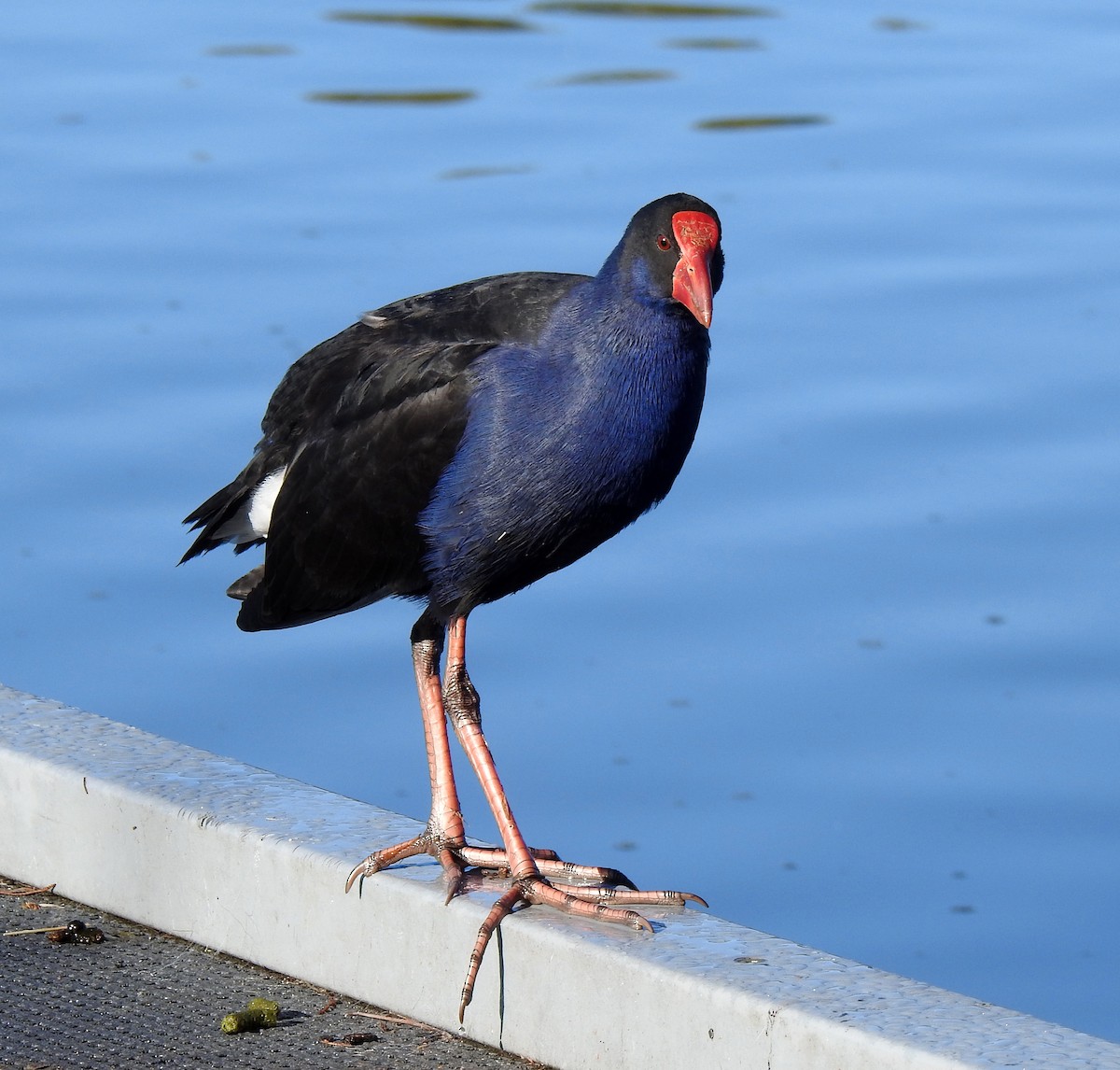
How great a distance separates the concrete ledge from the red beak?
1020 mm

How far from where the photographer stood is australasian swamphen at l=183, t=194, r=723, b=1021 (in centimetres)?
380

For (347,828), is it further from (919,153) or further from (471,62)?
(471,62)

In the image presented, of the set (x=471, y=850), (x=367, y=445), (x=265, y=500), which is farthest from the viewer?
(x=265, y=500)

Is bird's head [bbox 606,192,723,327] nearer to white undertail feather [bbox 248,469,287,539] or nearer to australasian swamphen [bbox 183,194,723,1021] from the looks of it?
australasian swamphen [bbox 183,194,723,1021]

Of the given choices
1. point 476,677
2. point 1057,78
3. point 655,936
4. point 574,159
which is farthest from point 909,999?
point 1057,78

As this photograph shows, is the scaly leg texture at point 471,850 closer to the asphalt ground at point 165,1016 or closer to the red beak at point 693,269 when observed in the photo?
the asphalt ground at point 165,1016

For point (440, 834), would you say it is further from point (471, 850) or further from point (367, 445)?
point (367, 445)

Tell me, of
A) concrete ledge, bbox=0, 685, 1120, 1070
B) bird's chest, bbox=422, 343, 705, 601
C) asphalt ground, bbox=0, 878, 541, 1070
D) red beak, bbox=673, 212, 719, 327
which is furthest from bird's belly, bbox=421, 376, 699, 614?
asphalt ground, bbox=0, 878, 541, 1070

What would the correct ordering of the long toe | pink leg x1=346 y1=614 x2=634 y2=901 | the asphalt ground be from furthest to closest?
pink leg x1=346 y1=614 x2=634 y2=901 → the long toe → the asphalt ground

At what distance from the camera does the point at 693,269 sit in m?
3.83

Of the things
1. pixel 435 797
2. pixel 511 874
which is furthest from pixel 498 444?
pixel 511 874

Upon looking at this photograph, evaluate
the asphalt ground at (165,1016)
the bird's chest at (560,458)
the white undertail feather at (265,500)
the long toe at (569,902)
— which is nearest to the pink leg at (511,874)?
the long toe at (569,902)

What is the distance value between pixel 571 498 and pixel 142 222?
6.55 meters

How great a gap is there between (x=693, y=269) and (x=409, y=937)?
48.2 inches
